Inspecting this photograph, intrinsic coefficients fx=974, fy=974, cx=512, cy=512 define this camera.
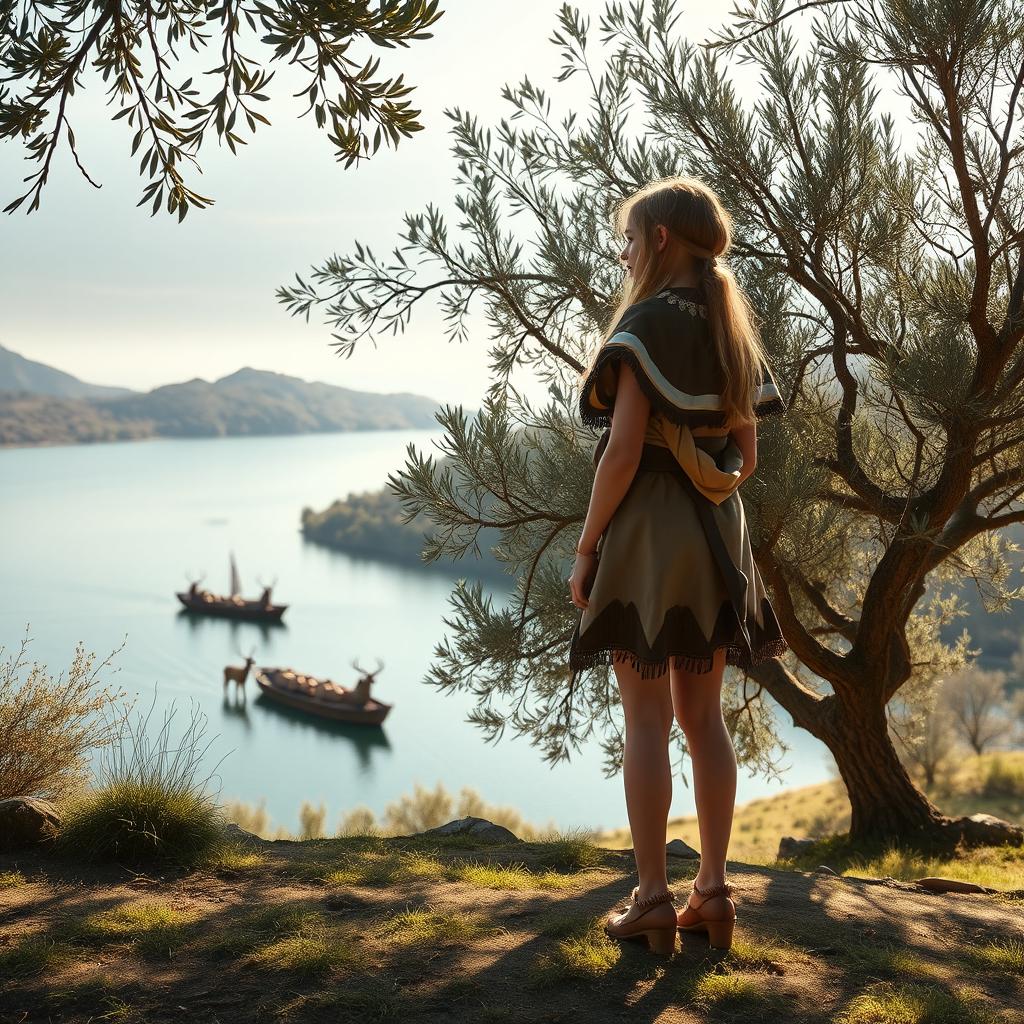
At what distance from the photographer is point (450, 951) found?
215cm

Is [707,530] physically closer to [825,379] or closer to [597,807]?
[825,379]

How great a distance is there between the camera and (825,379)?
4.75 meters

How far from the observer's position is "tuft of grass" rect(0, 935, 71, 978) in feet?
6.51

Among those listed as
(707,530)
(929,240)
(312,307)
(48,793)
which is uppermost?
(929,240)

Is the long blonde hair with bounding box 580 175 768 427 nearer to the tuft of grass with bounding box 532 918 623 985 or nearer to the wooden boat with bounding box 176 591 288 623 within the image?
the tuft of grass with bounding box 532 918 623 985

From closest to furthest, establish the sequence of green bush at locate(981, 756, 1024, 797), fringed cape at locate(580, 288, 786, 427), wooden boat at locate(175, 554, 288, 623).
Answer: fringed cape at locate(580, 288, 786, 427) → green bush at locate(981, 756, 1024, 797) → wooden boat at locate(175, 554, 288, 623)

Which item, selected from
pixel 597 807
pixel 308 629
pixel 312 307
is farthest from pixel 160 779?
pixel 308 629

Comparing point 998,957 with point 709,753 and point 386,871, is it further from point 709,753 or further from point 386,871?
point 386,871

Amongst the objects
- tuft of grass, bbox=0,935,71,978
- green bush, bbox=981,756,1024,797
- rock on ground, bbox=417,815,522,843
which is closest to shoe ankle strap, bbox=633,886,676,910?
tuft of grass, bbox=0,935,71,978

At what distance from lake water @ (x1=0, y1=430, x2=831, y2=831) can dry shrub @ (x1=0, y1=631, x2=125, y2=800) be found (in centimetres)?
43

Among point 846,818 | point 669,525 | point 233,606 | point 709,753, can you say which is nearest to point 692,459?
point 669,525

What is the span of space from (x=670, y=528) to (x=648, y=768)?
49 cm

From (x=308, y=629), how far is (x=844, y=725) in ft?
170

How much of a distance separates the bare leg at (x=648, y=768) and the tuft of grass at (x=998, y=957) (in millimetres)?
838
